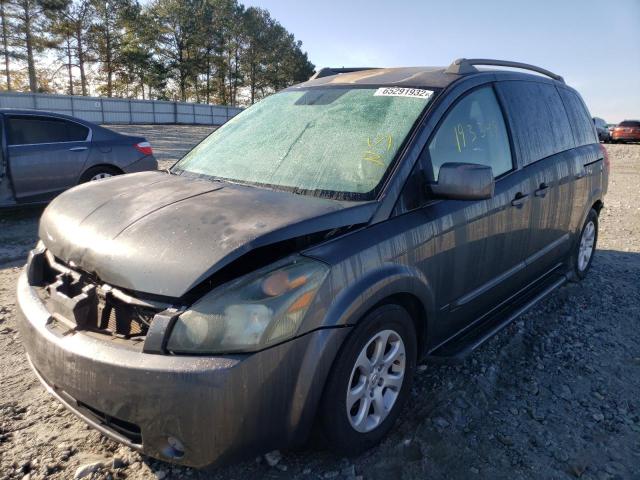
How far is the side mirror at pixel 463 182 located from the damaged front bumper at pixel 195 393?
951mm

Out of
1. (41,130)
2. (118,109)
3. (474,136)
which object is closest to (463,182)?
(474,136)

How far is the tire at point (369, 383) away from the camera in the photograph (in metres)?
2.18

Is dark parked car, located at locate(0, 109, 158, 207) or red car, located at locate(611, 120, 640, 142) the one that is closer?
dark parked car, located at locate(0, 109, 158, 207)

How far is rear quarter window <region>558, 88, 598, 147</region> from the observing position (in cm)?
449

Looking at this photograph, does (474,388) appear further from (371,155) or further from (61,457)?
(61,457)

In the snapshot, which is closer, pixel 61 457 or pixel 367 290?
pixel 367 290

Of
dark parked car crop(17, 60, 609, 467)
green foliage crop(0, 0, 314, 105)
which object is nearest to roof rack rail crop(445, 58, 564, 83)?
dark parked car crop(17, 60, 609, 467)

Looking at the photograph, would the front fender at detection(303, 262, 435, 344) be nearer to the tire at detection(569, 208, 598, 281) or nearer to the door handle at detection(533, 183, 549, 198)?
the door handle at detection(533, 183, 549, 198)

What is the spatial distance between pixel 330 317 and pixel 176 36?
47.1 m

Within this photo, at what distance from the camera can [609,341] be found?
382 cm

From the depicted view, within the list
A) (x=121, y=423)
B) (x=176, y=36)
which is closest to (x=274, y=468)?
(x=121, y=423)

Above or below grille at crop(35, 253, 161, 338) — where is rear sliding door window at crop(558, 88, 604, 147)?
above

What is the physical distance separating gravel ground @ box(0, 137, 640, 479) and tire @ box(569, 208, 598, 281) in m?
0.74

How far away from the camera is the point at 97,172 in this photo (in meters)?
7.40
